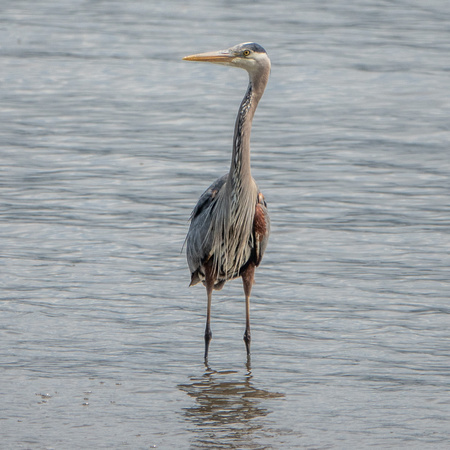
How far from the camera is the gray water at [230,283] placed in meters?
6.39

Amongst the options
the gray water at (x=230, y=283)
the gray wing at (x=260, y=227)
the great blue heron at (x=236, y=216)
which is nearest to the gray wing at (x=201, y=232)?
the great blue heron at (x=236, y=216)

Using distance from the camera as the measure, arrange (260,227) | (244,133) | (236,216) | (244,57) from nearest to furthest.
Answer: (244,133), (244,57), (236,216), (260,227)

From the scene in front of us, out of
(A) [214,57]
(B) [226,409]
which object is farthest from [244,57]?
(B) [226,409]

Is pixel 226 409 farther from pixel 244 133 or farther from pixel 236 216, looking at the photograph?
pixel 244 133

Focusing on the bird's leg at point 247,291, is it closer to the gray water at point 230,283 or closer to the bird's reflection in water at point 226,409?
the gray water at point 230,283

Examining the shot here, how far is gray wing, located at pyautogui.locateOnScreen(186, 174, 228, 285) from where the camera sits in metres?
7.78

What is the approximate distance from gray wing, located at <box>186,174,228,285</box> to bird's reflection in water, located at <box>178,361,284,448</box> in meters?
1.01

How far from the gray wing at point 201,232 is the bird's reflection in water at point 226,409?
3.30 ft

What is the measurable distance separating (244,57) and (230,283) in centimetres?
257

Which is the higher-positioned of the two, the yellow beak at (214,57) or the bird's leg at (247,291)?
the yellow beak at (214,57)

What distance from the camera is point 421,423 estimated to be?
20.4 ft

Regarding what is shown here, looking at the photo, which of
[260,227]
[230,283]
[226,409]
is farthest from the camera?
[230,283]

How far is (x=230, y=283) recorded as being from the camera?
365 inches

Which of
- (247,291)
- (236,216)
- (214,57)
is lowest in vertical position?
(247,291)
